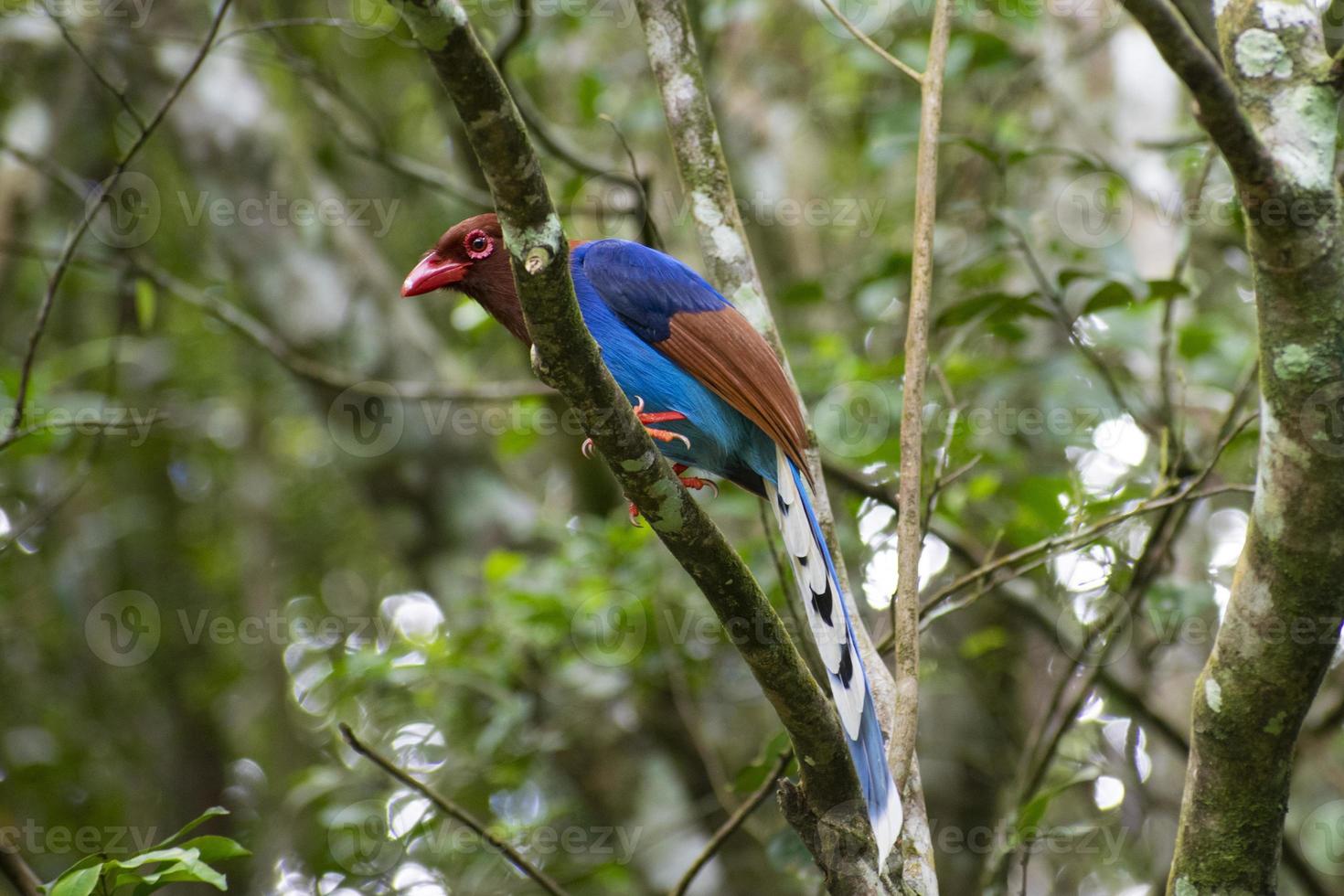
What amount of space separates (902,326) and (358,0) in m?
3.93

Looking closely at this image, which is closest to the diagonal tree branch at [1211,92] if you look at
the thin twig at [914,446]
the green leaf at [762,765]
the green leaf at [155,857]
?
the thin twig at [914,446]

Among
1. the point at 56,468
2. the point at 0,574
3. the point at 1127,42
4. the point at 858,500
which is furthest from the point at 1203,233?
the point at 0,574

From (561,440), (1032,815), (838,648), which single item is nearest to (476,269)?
→ (838,648)

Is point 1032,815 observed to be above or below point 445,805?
above

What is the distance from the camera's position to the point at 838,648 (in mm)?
3074

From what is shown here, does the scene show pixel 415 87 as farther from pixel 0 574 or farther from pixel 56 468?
pixel 0 574

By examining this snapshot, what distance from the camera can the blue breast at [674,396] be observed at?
3.63 metres

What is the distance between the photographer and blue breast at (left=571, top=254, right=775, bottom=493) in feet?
11.9

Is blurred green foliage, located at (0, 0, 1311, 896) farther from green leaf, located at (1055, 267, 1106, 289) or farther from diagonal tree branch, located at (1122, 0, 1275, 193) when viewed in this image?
diagonal tree branch, located at (1122, 0, 1275, 193)

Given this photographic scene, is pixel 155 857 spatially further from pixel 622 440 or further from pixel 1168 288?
pixel 1168 288

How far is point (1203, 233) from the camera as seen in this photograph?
Answer: 6895 millimetres

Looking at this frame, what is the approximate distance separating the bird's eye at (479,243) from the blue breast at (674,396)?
0.31 m

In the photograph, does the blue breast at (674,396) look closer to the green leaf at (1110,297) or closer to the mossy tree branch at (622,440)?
the mossy tree branch at (622,440)

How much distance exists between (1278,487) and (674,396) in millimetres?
1681
